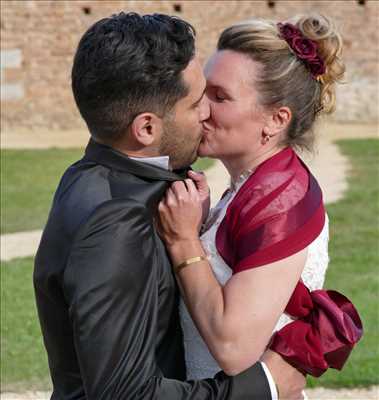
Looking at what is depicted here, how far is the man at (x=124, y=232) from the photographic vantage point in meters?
2.06

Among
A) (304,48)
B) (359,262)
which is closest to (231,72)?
(304,48)

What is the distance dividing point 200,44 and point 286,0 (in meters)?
1.90

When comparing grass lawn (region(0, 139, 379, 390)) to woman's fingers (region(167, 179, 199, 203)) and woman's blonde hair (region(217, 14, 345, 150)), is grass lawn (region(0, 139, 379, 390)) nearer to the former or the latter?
woman's blonde hair (region(217, 14, 345, 150))

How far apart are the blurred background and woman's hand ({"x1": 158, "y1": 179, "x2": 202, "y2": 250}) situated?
2.64 meters

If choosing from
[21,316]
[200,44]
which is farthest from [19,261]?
[200,44]

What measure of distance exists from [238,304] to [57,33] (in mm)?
18227

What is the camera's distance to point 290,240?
7.26 ft

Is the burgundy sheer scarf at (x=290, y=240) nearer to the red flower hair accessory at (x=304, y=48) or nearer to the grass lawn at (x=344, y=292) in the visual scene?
the red flower hair accessory at (x=304, y=48)

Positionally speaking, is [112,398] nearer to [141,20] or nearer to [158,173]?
[158,173]

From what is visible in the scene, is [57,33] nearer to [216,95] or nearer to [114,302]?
[216,95]

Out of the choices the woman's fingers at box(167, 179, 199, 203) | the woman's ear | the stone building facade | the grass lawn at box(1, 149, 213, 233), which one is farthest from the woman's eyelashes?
the stone building facade

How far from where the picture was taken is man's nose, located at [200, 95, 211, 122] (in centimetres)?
232

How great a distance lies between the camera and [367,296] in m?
7.28

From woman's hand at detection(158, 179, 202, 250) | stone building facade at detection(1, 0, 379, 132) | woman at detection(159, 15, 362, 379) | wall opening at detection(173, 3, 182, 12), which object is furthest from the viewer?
wall opening at detection(173, 3, 182, 12)
